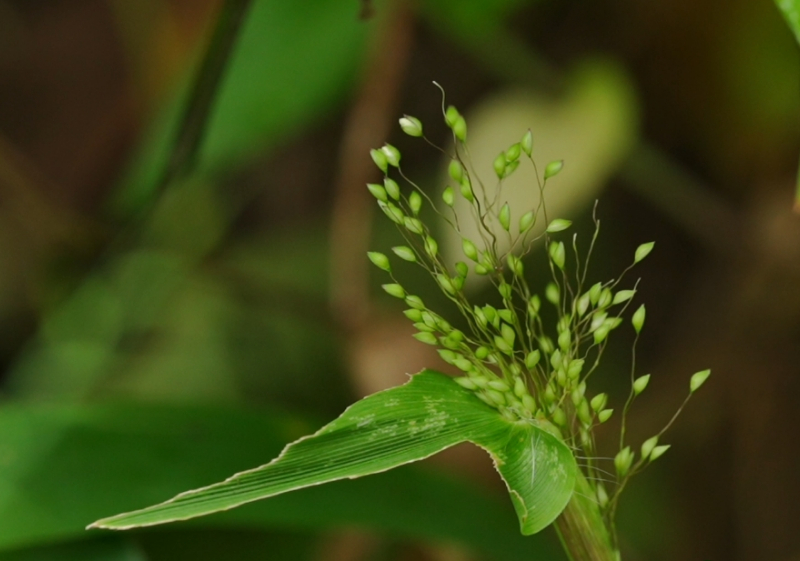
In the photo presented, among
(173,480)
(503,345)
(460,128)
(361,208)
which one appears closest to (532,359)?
(503,345)

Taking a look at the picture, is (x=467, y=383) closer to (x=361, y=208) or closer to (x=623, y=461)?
(x=623, y=461)

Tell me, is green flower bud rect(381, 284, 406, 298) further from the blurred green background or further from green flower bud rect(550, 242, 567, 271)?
the blurred green background

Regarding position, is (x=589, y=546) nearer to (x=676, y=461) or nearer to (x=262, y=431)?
(x=262, y=431)

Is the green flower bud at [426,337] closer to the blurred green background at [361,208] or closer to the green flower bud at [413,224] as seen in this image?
the green flower bud at [413,224]

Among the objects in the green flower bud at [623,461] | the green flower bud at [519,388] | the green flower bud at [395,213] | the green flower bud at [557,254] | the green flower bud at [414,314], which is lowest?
the green flower bud at [623,461]

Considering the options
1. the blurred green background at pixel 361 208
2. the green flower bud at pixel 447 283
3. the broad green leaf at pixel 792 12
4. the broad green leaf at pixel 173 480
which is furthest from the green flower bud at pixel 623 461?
the blurred green background at pixel 361 208

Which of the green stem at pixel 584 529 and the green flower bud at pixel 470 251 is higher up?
the green flower bud at pixel 470 251
